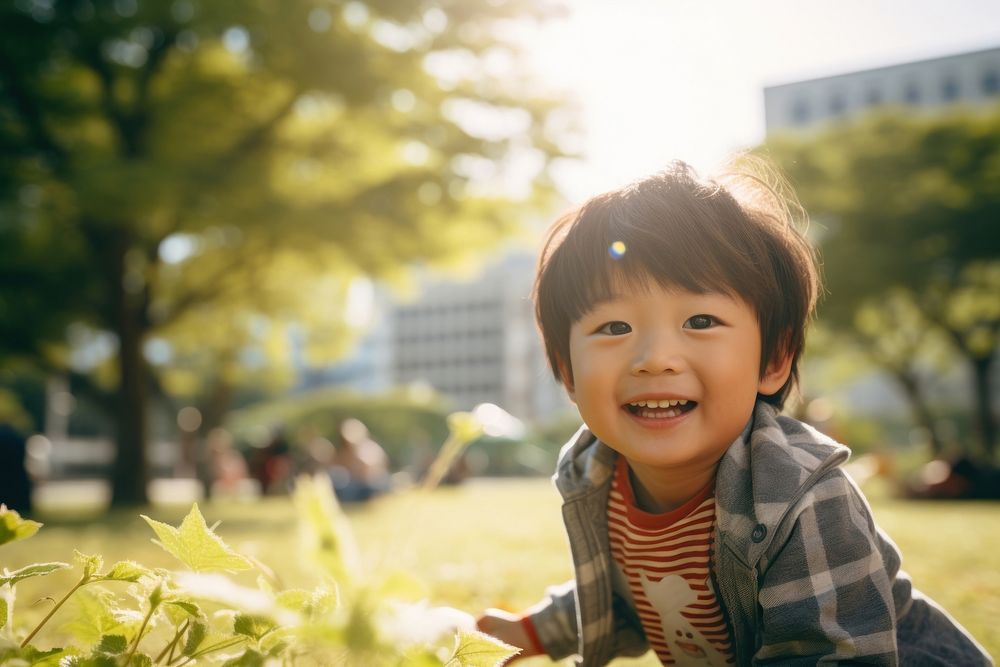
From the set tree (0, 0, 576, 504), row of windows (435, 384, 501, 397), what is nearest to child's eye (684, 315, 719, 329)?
tree (0, 0, 576, 504)

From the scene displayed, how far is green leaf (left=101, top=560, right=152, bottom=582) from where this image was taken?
844 millimetres

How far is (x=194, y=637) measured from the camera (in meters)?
0.85

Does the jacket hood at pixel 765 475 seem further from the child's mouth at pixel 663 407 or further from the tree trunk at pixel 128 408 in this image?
the tree trunk at pixel 128 408

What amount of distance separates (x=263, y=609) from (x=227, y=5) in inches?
396

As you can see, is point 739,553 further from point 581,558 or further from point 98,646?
point 98,646

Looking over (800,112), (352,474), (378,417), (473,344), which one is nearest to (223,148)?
(352,474)

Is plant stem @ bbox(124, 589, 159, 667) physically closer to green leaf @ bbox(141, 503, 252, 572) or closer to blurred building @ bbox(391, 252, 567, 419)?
green leaf @ bbox(141, 503, 252, 572)

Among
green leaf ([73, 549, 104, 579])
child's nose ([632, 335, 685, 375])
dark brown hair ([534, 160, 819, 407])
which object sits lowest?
green leaf ([73, 549, 104, 579])

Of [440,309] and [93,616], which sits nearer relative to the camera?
[93,616]

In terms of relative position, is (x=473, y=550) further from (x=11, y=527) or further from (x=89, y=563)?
(x=11, y=527)

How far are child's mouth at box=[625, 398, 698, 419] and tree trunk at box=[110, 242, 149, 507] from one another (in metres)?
11.6

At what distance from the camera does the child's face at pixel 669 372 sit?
1.30 m

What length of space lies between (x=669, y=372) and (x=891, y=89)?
182ft

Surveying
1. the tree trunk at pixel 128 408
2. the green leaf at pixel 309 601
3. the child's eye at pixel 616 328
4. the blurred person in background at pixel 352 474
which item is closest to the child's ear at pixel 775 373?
the child's eye at pixel 616 328
